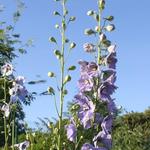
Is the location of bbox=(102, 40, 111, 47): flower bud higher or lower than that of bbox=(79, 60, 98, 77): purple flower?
higher

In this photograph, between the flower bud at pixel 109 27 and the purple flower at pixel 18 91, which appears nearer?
the flower bud at pixel 109 27

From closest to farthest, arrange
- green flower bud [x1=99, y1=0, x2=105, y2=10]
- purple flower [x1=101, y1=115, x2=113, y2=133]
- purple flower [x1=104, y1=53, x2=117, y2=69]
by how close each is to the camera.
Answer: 1. purple flower [x1=101, y1=115, x2=113, y2=133]
2. purple flower [x1=104, y1=53, x2=117, y2=69]
3. green flower bud [x1=99, y1=0, x2=105, y2=10]

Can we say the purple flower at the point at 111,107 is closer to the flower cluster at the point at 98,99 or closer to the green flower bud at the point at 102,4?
the flower cluster at the point at 98,99

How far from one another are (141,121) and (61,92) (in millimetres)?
13402

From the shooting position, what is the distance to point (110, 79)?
4.68m

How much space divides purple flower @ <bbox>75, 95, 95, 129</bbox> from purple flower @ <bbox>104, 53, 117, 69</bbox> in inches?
12.2

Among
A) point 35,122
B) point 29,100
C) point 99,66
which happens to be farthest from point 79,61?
point 29,100

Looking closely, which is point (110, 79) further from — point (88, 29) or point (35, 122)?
point (35, 122)

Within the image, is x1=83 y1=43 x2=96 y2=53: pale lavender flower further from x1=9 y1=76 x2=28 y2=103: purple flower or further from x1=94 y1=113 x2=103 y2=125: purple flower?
x1=9 y1=76 x2=28 y2=103: purple flower

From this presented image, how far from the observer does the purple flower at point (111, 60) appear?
4.74 m

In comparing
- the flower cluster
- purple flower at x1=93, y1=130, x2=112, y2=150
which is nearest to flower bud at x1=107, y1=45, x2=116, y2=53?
the flower cluster

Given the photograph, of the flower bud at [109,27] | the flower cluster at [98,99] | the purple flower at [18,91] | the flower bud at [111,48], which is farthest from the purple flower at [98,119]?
the purple flower at [18,91]

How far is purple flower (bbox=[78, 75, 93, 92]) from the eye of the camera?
15.4ft

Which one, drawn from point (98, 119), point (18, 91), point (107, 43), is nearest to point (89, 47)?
point (107, 43)
